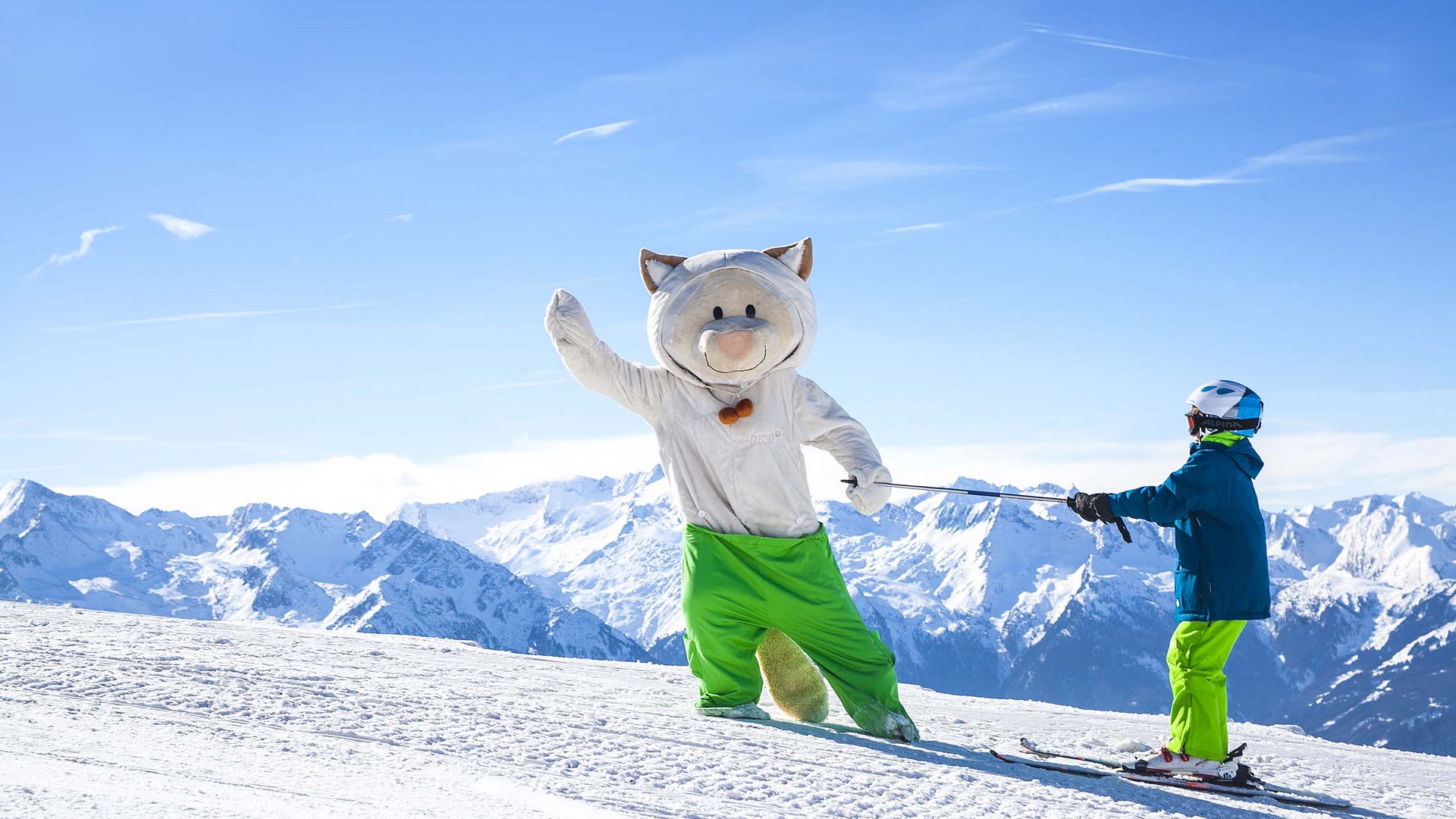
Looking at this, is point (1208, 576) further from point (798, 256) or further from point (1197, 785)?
point (798, 256)

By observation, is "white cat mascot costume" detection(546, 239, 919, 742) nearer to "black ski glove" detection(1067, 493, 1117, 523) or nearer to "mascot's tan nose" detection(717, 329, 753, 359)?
"mascot's tan nose" detection(717, 329, 753, 359)

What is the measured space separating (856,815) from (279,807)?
6.17ft

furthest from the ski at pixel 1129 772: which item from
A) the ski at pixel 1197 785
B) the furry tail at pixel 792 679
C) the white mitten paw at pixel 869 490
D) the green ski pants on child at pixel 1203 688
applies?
the white mitten paw at pixel 869 490

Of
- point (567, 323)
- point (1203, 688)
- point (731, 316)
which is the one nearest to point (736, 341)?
point (731, 316)

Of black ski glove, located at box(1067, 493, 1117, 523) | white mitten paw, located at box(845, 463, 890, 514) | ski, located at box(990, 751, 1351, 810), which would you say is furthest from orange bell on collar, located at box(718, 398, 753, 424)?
ski, located at box(990, 751, 1351, 810)

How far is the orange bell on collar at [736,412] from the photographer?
6.61 metres

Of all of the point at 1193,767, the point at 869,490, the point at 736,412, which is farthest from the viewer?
the point at 869,490

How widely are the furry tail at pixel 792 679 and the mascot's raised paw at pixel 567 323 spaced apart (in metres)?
1.93

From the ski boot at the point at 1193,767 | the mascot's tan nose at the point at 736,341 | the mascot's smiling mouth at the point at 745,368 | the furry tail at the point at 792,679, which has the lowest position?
the ski boot at the point at 1193,767

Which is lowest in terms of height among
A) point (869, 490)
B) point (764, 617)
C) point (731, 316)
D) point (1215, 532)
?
point (764, 617)

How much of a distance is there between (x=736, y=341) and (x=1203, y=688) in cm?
280

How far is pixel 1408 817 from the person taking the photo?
5227 millimetres

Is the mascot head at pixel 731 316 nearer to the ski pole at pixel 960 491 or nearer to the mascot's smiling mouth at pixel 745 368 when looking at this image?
the mascot's smiling mouth at pixel 745 368

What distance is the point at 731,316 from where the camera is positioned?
22.2 ft
